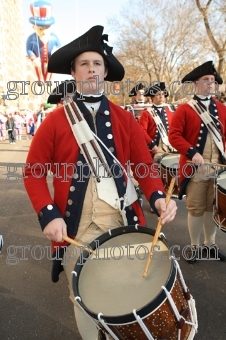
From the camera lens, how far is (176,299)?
153 cm

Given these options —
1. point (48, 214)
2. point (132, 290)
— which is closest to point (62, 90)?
point (48, 214)

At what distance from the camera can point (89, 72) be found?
1.92 meters

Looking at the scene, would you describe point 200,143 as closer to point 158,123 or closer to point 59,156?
point 158,123

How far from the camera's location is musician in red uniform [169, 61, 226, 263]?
335 centimetres

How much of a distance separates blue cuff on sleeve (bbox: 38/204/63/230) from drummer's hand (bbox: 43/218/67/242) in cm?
2

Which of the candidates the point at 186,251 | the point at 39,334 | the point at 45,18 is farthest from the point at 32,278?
the point at 45,18

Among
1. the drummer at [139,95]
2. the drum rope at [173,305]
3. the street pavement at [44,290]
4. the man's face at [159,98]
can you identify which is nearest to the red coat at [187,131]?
the street pavement at [44,290]

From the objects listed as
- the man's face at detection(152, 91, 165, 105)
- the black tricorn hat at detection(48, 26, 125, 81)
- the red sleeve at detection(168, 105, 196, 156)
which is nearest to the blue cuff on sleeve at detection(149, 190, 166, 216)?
the black tricorn hat at detection(48, 26, 125, 81)

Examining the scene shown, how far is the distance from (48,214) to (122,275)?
0.50m

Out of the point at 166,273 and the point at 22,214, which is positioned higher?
the point at 166,273

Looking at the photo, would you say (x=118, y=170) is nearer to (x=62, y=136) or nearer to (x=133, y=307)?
(x=62, y=136)

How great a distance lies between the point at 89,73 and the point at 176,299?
128 centimetres

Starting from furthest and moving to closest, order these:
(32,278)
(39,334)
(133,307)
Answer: (32,278), (39,334), (133,307)

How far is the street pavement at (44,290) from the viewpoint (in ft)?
8.31
